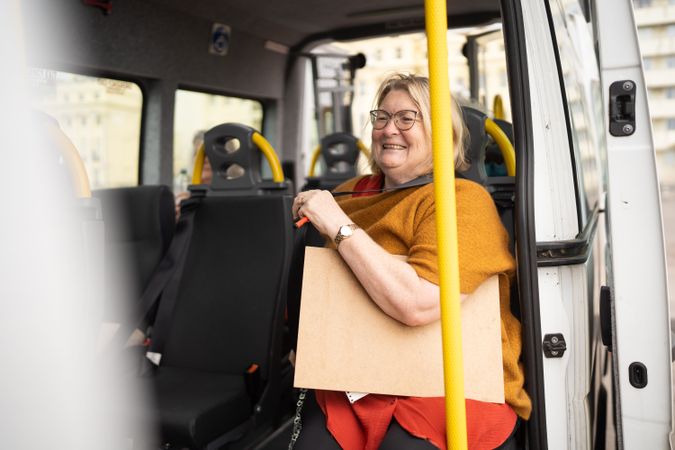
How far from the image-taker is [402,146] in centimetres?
183

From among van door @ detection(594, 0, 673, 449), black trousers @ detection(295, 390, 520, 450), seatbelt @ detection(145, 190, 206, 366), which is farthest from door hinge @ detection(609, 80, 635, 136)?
seatbelt @ detection(145, 190, 206, 366)

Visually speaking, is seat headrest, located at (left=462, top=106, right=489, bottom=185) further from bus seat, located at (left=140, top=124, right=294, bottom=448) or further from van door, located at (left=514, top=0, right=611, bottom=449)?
bus seat, located at (left=140, top=124, right=294, bottom=448)

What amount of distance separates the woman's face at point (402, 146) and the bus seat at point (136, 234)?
1.75 metres

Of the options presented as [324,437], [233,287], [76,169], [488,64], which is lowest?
[324,437]

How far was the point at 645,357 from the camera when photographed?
5.16 ft

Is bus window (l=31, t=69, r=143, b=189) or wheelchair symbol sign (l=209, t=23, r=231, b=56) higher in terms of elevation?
wheelchair symbol sign (l=209, t=23, r=231, b=56)

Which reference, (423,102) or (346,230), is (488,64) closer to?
(423,102)

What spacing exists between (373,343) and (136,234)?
2126 millimetres

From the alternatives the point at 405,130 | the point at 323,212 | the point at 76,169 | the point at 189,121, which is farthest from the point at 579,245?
the point at 189,121

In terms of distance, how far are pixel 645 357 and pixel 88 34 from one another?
130 inches

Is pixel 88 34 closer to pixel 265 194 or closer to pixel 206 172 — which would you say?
pixel 206 172

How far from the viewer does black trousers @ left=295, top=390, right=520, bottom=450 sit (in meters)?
1.58

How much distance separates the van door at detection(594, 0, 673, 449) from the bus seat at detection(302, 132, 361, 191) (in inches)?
121

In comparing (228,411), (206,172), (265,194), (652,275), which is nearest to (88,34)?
(206,172)
